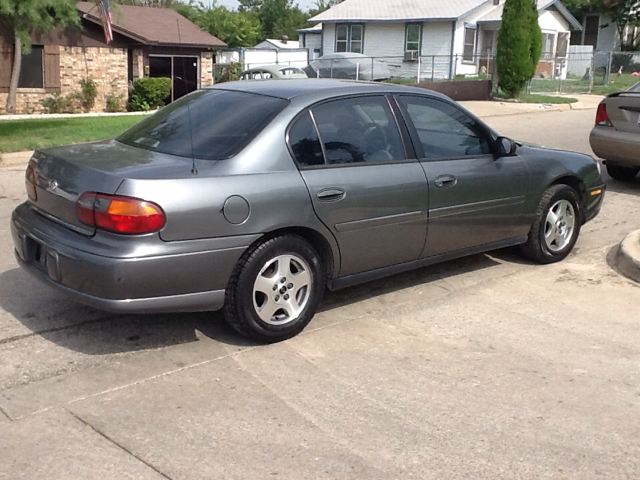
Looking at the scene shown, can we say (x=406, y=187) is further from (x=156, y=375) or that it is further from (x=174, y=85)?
(x=174, y=85)

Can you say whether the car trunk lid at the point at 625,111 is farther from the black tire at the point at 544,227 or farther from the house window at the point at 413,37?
the house window at the point at 413,37

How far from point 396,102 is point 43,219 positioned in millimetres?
2535

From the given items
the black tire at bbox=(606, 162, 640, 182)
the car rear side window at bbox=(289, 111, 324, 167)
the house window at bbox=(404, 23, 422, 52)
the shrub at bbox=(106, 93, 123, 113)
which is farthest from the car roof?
the house window at bbox=(404, 23, 422, 52)

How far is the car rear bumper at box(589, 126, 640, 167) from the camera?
9.80m

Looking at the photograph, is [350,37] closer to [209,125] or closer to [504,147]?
[504,147]

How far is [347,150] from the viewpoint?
5.27m

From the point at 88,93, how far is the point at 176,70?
4.94m

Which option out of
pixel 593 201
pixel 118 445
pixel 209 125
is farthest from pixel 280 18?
pixel 118 445

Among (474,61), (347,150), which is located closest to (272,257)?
(347,150)

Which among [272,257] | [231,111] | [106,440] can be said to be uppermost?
[231,111]

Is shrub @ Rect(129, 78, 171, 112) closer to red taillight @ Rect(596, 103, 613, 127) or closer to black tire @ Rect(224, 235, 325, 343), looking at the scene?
red taillight @ Rect(596, 103, 613, 127)

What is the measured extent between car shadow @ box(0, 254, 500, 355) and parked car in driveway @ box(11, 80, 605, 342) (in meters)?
0.42

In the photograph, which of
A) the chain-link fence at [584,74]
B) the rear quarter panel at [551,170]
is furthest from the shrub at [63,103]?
the rear quarter panel at [551,170]

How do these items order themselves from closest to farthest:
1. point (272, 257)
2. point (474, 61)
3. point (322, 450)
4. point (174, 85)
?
point (322, 450) < point (272, 257) < point (174, 85) < point (474, 61)
